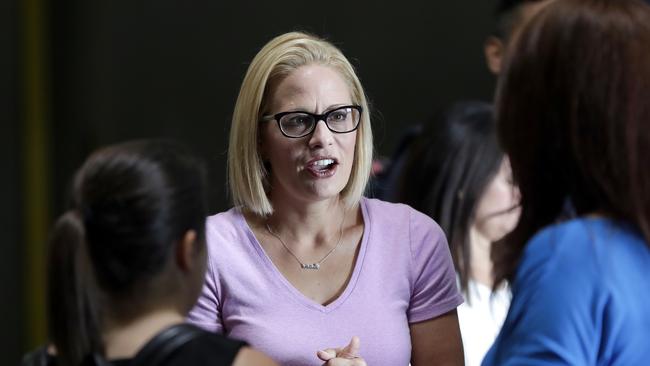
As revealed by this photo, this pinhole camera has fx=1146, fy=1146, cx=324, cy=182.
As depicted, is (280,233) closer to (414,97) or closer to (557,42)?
(557,42)

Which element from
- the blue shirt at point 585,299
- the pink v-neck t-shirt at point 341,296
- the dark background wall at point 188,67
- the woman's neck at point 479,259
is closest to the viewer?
the blue shirt at point 585,299

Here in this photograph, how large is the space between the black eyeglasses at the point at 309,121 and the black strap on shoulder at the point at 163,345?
705 mm

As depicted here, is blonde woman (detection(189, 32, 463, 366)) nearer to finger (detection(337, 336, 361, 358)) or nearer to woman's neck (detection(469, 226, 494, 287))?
finger (detection(337, 336, 361, 358))

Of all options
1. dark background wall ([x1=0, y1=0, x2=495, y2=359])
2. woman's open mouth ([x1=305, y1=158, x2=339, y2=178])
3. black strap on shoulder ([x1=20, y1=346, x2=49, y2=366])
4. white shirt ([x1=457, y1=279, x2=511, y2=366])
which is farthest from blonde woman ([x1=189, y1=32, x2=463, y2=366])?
dark background wall ([x1=0, y1=0, x2=495, y2=359])

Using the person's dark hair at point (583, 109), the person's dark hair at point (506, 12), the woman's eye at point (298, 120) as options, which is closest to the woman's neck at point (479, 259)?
the person's dark hair at point (506, 12)

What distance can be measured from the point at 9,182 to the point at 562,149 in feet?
19.5

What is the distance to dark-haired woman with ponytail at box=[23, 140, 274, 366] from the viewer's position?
1701 mm

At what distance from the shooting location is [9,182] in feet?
23.3

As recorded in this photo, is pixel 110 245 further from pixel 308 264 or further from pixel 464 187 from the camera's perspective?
pixel 464 187

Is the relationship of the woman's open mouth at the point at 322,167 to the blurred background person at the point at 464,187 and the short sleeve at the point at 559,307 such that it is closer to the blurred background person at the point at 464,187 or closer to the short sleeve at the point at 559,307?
the short sleeve at the point at 559,307

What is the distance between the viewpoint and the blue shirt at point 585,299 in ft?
5.11

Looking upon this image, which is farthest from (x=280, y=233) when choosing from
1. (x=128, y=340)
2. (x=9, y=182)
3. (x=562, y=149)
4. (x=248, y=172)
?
(x=9, y=182)

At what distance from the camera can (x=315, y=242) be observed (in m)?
2.39

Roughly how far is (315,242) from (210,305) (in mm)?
268
